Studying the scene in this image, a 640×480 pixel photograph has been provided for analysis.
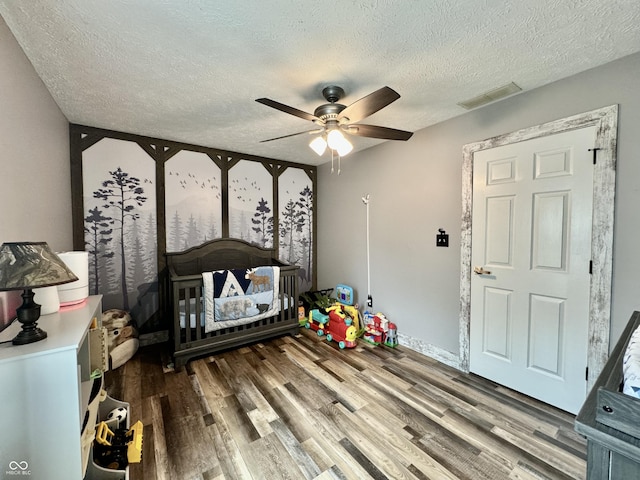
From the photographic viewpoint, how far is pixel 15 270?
91 cm

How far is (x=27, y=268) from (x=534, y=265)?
2.95 metres

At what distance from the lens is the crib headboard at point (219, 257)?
3.14 metres

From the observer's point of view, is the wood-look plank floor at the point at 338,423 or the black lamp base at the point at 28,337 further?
the wood-look plank floor at the point at 338,423

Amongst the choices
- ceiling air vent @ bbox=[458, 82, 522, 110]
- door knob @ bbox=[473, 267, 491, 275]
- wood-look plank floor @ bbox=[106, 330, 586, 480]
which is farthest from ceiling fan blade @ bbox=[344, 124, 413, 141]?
wood-look plank floor @ bbox=[106, 330, 586, 480]

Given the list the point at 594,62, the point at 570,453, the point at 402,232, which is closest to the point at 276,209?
the point at 402,232

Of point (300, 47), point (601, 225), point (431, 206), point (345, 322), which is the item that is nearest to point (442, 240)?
point (431, 206)

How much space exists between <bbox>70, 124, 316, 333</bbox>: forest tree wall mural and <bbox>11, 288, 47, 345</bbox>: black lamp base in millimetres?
2152

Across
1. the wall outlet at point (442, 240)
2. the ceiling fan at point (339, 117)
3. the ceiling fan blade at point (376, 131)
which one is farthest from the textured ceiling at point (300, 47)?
the wall outlet at point (442, 240)

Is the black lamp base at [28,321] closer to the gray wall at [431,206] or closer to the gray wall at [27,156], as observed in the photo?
the gray wall at [27,156]

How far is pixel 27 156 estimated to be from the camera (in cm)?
157

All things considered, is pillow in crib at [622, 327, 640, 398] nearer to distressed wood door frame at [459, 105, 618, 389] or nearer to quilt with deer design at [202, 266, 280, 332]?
distressed wood door frame at [459, 105, 618, 389]

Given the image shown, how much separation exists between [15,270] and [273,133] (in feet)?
7.82

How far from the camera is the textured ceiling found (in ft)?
4.05

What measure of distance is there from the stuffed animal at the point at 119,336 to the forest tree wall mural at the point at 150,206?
25 cm
